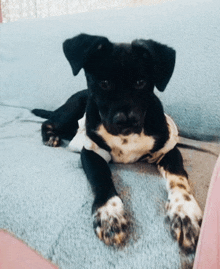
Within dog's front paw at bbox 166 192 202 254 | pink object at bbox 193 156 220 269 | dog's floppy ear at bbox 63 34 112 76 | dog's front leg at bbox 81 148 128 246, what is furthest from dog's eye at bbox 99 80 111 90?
pink object at bbox 193 156 220 269

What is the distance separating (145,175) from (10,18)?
3685mm

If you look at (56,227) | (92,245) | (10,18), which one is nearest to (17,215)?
(56,227)

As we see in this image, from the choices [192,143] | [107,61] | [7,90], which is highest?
[107,61]

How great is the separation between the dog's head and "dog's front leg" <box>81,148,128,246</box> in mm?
202

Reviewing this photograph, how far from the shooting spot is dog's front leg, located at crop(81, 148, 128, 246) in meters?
0.73

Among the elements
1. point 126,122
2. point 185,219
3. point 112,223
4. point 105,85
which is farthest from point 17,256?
point 105,85

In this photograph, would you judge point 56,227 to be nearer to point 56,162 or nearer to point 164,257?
point 164,257

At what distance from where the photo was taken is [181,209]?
0.81 metres

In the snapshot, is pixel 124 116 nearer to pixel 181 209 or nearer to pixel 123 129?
pixel 123 129

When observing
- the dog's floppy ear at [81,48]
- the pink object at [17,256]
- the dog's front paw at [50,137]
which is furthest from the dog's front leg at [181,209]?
the dog's front paw at [50,137]

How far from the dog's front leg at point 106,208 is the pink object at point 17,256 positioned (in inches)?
6.8

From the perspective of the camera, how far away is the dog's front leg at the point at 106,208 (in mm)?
727

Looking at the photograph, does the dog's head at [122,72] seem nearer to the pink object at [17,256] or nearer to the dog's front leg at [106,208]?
the dog's front leg at [106,208]

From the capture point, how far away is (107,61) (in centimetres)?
113
